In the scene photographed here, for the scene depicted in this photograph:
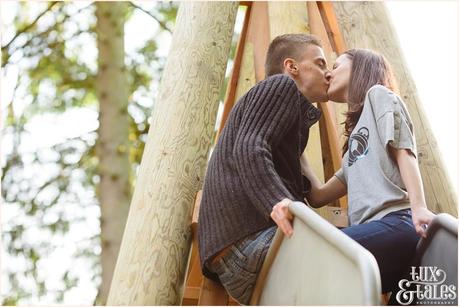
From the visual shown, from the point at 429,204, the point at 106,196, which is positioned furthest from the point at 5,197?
the point at 429,204

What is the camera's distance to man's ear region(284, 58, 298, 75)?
10.7ft

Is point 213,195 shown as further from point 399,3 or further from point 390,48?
point 399,3

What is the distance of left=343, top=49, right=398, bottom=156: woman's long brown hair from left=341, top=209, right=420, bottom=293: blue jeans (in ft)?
1.87

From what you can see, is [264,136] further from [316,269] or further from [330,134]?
[330,134]

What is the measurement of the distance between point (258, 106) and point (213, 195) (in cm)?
33

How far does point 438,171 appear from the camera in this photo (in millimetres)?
3504

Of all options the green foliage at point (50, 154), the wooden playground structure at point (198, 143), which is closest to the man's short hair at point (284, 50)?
the wooden playground structure at point (198, 143)

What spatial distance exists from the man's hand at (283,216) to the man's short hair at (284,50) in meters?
0.98

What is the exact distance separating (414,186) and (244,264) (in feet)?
1.91

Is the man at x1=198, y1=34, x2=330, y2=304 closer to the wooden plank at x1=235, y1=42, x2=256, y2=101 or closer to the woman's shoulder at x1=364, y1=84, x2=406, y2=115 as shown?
the woman's shoulder at x1=364, y1=84, x2=406, y2=115

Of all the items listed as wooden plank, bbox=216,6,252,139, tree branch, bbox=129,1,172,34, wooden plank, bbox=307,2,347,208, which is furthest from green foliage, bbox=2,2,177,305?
wooden plank, bbox=307,2,347,208

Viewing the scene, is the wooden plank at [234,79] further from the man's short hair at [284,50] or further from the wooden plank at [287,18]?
the man's short hair at [284,50]

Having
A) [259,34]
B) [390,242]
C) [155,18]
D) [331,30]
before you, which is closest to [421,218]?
[390,242]

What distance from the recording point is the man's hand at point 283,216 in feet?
7.74
